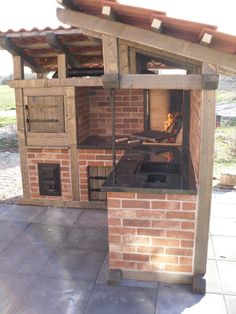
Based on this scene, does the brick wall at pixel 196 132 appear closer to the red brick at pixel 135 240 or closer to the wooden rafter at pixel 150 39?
the wooden rafter at pixel 150 39

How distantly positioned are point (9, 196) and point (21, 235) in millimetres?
2026

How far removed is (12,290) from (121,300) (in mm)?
1258

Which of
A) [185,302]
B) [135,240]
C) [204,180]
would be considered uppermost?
[204,180]

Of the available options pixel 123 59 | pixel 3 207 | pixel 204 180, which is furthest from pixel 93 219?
pixel 123 59

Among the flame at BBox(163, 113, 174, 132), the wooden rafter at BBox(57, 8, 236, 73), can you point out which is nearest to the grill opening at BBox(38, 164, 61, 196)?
the flame at BBox(163, 113, 174, 132)

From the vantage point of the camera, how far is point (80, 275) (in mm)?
4070

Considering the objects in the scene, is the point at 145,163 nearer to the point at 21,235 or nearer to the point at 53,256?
the point at 53,256

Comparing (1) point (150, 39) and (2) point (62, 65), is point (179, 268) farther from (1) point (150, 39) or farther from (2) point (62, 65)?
(2) point (62, 65)

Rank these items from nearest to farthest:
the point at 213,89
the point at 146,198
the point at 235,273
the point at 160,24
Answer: the point at 160,24
the point at 213,89
the point at 146,198
the point at 235,273

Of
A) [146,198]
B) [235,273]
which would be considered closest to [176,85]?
[146,198]

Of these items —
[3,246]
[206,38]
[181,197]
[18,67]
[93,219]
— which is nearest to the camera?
[206,38]

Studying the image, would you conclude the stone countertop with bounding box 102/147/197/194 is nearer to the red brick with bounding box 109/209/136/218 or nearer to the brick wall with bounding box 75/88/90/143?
the red brick with bounding box 109/209/136/218

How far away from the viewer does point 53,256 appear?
452 cm

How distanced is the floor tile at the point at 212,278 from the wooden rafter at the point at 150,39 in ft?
7.86
